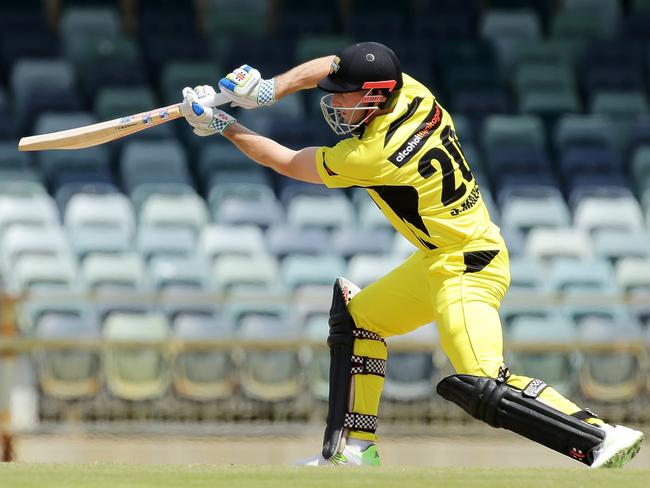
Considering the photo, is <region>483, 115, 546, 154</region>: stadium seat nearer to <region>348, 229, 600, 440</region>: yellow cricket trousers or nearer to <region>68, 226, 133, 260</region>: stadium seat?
<region>68, 226, 133, 260</region>: stadium seat

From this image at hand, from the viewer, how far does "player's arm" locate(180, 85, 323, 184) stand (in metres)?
5.90

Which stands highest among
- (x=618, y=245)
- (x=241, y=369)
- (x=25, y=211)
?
(x=25, y=211)

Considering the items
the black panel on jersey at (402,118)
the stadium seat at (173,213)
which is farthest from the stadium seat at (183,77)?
the black panel on jersey at (402,118)

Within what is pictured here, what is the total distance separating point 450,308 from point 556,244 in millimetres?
5757

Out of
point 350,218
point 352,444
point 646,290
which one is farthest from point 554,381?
point 352,444

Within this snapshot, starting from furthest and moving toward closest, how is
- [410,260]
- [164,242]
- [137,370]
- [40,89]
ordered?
[40,89]
[164,242]
[137,370]
[410,260]

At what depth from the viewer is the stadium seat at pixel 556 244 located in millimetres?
11289

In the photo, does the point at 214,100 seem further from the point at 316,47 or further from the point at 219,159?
the point at 316,47

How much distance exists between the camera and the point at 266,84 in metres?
6.02

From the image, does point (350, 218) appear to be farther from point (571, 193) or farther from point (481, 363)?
point (481, 363)

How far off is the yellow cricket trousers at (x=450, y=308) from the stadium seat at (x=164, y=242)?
4936 millimetres

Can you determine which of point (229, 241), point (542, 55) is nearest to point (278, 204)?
point (229, 241)

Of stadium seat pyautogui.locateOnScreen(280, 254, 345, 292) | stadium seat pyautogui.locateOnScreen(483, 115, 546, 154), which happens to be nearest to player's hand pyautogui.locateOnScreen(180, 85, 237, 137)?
stadium seat pyautogui.locateOnScreen(280, 254, 345, 292)

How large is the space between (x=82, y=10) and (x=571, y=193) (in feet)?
15.3
